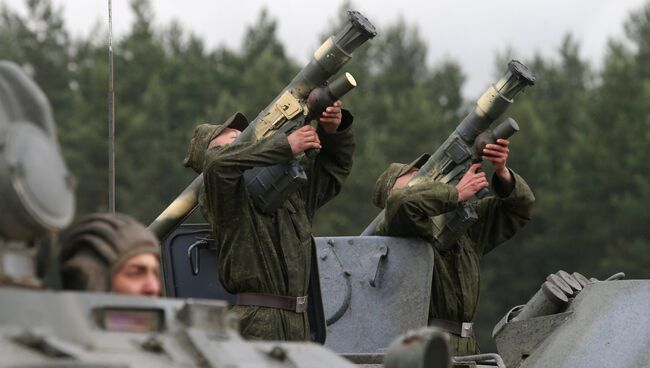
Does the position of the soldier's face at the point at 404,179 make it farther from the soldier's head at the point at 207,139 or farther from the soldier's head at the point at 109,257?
the soldier's head at the point at 109,257

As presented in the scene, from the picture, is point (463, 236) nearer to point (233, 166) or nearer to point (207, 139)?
point (207, 139)

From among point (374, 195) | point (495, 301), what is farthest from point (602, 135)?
point (374, 195)

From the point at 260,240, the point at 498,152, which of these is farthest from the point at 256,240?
the point at 498,152

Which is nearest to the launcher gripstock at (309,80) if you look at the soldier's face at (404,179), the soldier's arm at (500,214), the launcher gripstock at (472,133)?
the launcher gripstock at (472,133)

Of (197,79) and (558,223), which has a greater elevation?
(197,79)

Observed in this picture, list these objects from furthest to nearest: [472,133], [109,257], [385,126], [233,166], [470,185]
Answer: [385,126] → [472,133] → [470,185] → [233,166] → [109,257]

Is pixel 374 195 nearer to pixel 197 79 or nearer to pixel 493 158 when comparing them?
pixel 493 158

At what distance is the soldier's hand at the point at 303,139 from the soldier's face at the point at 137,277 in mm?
3439

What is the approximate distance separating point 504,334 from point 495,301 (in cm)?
3253

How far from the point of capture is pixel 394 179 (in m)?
12.3


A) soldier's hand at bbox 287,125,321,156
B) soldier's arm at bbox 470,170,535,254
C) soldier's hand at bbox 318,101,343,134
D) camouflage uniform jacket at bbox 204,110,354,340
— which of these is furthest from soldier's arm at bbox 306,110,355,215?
soldier's arm at bbox 470,170,535,254

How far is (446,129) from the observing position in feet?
173

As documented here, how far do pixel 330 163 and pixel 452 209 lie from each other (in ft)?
3.48

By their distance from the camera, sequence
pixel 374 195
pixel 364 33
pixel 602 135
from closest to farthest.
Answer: pixel 364 33 → pixel 374 195 → pixel 602 135
